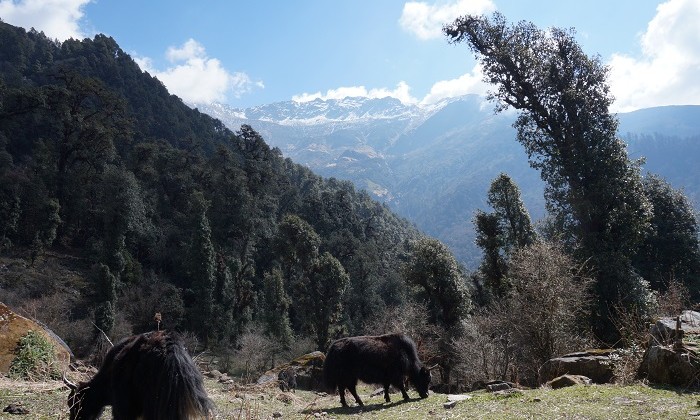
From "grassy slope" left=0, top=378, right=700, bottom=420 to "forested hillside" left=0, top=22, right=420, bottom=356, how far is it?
85.3ft

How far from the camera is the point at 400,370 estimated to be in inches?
488

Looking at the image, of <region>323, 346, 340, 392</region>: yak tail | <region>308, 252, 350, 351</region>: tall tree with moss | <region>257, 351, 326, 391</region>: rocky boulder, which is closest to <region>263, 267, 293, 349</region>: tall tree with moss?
<region>308, 252, 350, 351</region>: tall tree with moss

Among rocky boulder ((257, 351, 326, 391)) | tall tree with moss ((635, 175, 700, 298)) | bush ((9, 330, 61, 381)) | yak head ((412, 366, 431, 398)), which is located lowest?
rocky boulder ((257, 351, 326, 391))

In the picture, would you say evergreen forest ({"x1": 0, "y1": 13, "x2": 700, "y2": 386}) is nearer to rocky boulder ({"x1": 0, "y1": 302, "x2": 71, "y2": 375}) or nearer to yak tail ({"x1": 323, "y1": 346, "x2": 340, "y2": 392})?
rocky boulder ({"x1": 0, "y1": 302, "x2": 71, "y2": 375})

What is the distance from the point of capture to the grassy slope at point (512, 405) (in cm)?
729

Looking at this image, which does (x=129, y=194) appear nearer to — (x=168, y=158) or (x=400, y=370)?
(x=168, y=158)

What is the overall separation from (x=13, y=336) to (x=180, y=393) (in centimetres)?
1057

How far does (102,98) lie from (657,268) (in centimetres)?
6669

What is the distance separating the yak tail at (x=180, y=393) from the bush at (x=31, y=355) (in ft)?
27.5

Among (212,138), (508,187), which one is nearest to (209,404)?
(508,187)

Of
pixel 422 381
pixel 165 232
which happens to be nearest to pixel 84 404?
pixel 422 381

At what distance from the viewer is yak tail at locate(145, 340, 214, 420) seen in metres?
5.27

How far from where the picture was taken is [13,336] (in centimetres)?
1280

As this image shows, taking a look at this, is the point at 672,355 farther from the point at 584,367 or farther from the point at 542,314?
the point at 542,314
